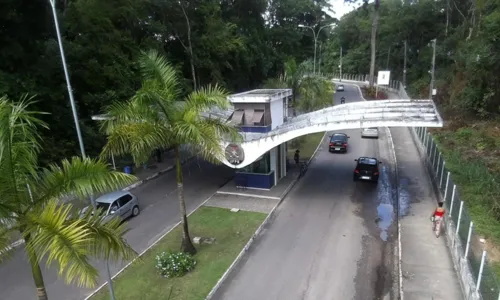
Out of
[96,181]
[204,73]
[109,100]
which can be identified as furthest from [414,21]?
[96,181]

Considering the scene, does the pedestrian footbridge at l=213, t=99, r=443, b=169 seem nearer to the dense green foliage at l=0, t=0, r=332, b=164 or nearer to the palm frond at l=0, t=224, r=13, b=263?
the dense green foliage at l=0, t=0, r=332, b=164

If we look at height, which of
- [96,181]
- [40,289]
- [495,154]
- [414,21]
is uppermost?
[414,21]

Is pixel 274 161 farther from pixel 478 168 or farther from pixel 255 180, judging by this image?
pixel 478 168

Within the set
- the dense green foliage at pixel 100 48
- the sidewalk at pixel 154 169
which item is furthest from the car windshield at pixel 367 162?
the dense green foliage at pixel 100 48

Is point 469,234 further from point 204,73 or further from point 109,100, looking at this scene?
point 204,73

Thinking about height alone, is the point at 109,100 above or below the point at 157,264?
above
